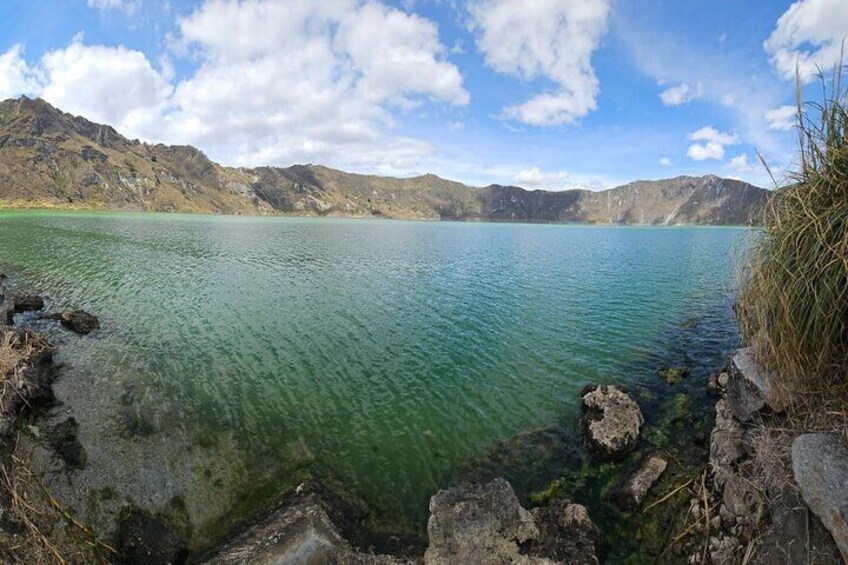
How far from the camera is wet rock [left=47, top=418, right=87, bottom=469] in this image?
14.5 meters

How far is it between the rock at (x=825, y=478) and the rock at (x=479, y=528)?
229 inches

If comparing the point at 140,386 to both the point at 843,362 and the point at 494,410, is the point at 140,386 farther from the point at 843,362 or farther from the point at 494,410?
the point at 843,362

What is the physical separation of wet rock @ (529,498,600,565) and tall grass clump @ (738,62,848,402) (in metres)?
5.94

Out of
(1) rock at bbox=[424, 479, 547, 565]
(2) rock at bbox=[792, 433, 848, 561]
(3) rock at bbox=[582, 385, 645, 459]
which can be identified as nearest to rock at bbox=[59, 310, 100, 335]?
(1) rock at bbox=[424, 479, 547, 565]

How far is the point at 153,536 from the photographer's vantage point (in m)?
12.0

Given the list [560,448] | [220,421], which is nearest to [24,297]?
[220,421]

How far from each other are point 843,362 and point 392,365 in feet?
65.0

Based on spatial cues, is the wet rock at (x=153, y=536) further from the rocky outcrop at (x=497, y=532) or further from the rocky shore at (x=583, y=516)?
the rocky outcrop at (x=497, y=532)

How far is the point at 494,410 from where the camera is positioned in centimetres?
1967

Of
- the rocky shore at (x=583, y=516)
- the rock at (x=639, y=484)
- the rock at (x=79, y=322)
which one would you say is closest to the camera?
the rocky shore at (x=583, y=516)

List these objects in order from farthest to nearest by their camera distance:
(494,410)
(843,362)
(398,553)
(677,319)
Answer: (677,319)
(494,410)
(398,553)
(843,362)

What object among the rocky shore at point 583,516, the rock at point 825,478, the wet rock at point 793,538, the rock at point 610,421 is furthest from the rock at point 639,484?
the rock at point 825,478

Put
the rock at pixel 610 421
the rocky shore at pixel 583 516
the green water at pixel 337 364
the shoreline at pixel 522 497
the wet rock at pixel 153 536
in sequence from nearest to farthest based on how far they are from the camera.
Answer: the rocky shore at pixel 583 516
the wet rock at pixel 153 536
the shoreline at pixel 522 497
the green water at pixel 337 364
the rock at pixel 610 421

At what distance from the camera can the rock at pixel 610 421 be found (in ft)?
51.8
